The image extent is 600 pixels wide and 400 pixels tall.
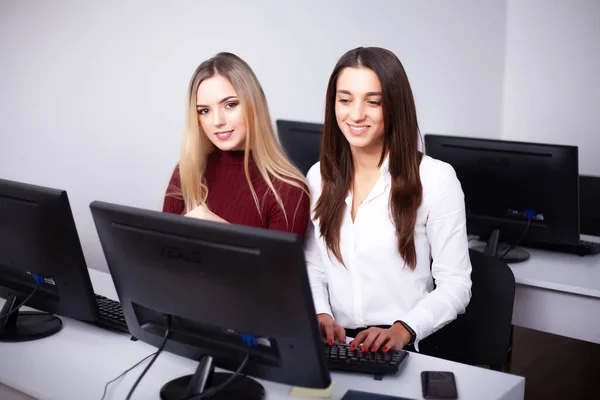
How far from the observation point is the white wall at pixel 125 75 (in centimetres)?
301

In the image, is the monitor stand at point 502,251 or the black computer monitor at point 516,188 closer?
the black computer monitor at point 516,188

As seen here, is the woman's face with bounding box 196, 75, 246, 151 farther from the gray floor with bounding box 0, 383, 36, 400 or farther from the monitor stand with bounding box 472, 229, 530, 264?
the monitor stand with bounding box 472, 229, 530, 264

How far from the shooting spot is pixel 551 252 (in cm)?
290

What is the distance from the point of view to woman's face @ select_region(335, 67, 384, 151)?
6.78ft

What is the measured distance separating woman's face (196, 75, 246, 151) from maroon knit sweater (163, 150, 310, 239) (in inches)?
4.7

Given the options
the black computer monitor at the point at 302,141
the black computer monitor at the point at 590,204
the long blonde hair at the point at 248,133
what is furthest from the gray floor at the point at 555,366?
the long blonde hair at the point at 248,133

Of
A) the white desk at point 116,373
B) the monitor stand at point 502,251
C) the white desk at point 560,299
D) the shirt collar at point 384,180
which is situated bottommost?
the white desk at point 560,299

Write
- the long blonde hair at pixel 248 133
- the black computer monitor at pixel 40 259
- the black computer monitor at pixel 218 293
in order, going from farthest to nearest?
the long blonde hair at pixel 248 133 → the black computer monitor at pixel 40 259 → the black computer monitor at pixel 218 293

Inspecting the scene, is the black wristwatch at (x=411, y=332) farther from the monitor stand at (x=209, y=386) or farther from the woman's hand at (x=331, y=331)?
the monitor stand at (x=209, y=386)

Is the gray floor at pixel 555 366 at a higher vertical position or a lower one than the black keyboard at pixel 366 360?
lower

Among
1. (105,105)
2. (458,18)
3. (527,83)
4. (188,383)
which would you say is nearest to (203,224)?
(188,383)

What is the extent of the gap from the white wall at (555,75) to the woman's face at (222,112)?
9.43ft

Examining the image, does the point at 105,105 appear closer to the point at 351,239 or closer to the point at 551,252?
the point at 351,239

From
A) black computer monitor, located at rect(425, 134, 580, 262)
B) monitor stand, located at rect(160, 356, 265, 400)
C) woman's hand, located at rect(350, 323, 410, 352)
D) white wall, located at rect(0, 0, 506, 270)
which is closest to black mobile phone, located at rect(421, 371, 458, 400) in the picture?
woman's hand, located at rect(350, 323, 410, 352)
